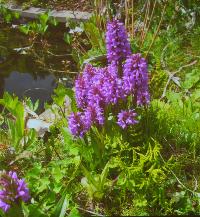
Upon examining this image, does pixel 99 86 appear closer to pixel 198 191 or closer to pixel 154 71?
pixel 198 191

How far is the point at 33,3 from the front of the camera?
6.04 meters

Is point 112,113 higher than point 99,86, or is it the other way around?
point 99,86

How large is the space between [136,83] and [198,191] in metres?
0.78

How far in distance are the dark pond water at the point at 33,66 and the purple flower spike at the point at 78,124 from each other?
204 centimetres

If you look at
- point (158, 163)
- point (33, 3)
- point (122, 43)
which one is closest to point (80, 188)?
point (158, 163)

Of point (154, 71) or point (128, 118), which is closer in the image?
point (128, 118)

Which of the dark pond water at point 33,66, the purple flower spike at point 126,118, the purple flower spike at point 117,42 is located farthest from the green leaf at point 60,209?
the dark pond water at point 33,66

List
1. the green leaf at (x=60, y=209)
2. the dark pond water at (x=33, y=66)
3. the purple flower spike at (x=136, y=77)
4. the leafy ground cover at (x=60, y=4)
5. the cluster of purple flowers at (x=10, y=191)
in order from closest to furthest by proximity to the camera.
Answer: the cluster of purple flowers at (x=10, y=191) → the green leaf at (x=60, y=209) → the purple flower spike at (x=136, y=77) → the dark pond water at (x=33, y=66) → the leafy ground cover at (x=60, y=4)

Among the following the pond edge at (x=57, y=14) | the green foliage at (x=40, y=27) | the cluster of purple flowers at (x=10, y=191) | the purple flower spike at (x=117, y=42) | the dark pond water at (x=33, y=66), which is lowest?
the dark pond water at (x=33, y=66)

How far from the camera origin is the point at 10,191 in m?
2.23

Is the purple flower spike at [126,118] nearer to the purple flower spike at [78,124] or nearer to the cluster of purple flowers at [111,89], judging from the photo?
the cluster of purple flowers at [111,89]

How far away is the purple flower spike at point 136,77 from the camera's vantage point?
8.21 feet

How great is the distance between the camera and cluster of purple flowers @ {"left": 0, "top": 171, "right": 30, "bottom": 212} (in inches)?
86.2

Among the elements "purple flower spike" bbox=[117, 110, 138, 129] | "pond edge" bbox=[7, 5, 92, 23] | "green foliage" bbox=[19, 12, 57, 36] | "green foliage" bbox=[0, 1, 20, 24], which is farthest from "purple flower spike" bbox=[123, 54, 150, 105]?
A: "green foliage" bbox=[0, 1, 20, 24]
